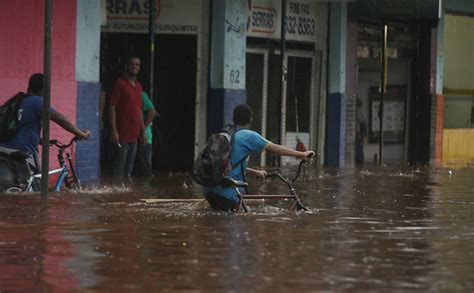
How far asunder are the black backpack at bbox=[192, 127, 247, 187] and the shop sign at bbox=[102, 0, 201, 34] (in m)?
8.60

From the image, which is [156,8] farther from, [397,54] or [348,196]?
[397,54]

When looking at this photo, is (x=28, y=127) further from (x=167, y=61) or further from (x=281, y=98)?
(x=281, y=98)

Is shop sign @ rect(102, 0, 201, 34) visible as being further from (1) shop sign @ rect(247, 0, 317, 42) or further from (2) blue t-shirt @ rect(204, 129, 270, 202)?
(2) blue t-shirt @ rect(204, 129, 270, 202)

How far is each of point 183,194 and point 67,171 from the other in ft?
6.26

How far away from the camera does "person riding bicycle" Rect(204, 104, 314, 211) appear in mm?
13078

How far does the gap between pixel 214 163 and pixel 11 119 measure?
3199mm

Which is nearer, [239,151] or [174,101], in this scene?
[239,151]

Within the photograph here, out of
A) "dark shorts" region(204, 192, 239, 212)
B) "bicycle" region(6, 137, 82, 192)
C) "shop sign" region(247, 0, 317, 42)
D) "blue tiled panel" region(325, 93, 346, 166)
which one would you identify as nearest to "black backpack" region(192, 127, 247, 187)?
"dark shorts" region(204, 192, 239, 212)

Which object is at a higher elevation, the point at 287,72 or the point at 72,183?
the point at 287,72

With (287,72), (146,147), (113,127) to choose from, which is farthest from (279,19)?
(113,127)

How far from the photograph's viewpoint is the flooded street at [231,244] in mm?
8773

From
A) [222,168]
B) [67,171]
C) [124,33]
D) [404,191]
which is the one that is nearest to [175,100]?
[124,33]

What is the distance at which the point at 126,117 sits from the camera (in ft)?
61.7

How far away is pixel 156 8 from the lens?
21.5 metres
